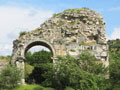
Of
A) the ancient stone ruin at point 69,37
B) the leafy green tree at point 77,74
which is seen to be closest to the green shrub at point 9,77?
the ancient stone ruin at point 69,37

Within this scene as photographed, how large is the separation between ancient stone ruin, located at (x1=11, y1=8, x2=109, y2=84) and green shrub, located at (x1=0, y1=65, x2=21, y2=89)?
44.7 inches

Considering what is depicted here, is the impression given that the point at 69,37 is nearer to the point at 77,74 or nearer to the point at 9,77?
the point at 77,74

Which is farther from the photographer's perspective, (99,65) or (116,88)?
(99,65)

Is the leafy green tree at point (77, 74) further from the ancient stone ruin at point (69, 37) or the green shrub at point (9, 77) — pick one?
the green shrub at point (9, 77)

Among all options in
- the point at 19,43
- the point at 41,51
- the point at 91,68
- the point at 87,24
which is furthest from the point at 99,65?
the point at 41,51

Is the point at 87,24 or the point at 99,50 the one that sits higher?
the point at 87,24

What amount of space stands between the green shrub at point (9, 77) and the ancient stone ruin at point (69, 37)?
3.73ft

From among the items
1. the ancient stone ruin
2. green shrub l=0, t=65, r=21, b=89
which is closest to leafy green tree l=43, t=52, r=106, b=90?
the ancient stone ruin

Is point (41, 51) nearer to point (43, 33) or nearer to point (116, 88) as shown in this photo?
point (43, 33)

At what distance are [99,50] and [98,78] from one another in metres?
3.31

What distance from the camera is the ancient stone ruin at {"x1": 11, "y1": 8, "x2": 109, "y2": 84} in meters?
17.4

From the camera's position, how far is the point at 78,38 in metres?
17.8

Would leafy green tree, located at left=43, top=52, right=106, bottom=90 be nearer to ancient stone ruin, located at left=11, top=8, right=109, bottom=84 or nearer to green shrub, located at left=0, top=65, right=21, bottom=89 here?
ancient stone ruin, located at left=11, top=8, right=109, bottom=84

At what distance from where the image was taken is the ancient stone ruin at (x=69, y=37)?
687 inches
